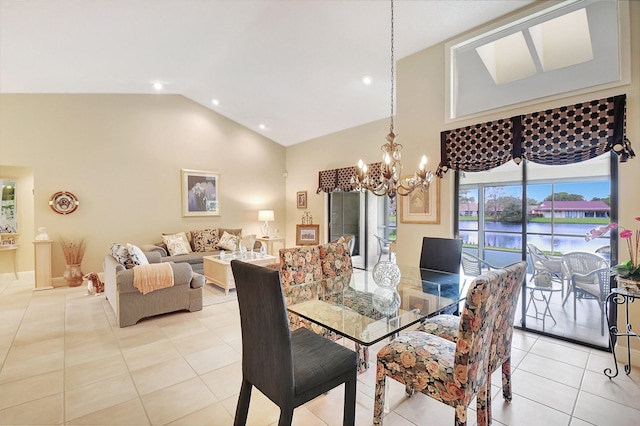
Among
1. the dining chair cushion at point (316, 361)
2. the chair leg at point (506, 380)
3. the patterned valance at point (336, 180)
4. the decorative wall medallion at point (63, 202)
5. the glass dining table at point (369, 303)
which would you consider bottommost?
the chair leg at point (506, 380)

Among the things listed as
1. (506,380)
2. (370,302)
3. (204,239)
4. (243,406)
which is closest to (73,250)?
(204,239)

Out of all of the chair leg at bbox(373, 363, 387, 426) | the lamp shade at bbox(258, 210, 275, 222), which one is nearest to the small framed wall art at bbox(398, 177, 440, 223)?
the chair leg at bbox(373, 363, 387, 426)

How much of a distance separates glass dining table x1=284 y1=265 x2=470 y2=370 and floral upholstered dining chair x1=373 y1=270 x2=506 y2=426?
15 cm

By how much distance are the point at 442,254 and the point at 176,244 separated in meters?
4.73

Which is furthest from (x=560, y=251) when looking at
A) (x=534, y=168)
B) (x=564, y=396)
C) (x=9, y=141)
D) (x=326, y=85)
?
(x=9, y=141)

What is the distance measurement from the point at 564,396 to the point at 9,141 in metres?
7.64

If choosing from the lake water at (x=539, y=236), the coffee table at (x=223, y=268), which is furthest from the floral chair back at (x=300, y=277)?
the lake water at (x=539, y=236)

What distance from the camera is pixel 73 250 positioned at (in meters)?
5.11

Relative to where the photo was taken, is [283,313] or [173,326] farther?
[173,326]

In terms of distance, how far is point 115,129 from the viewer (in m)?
5.52

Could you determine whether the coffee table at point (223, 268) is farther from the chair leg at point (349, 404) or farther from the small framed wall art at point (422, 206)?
the chair leg at point (349, 404)

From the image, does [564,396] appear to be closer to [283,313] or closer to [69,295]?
[283,313]

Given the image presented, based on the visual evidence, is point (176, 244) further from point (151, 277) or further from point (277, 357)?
point (277, 357)

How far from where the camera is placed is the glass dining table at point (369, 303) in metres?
1.82
